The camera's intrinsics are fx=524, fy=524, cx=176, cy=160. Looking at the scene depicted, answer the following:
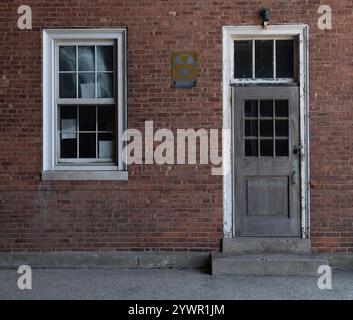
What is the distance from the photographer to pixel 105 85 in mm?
7895

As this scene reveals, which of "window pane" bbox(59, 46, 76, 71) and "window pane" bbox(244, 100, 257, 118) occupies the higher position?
"window pane" bbox(59, 46, 76, 71)

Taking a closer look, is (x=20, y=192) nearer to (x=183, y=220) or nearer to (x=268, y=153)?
(x=183, y=220)

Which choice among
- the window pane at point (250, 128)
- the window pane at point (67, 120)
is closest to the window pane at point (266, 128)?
the window pane at point (250, 128)

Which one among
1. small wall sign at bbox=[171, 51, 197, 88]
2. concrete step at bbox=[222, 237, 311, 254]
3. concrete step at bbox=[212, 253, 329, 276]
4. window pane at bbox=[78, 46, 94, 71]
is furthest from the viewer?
window pane at bbox=[78, 46, 94, 71]

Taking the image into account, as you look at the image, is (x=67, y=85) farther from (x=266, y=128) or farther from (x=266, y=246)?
(x=266, y=246)

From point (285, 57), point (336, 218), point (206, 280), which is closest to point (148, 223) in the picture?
point (206, 280)

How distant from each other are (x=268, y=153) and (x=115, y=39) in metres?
2.83

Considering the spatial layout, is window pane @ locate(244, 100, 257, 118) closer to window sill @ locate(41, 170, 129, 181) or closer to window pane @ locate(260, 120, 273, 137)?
window pane @ locate(260, 120, 273, 137)

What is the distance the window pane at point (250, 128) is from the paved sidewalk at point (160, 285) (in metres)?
2.11

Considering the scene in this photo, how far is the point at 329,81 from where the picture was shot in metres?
7.58

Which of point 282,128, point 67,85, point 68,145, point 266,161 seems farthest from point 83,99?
point 282,128

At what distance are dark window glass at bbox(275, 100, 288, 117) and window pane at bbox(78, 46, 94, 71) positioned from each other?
2830 mm

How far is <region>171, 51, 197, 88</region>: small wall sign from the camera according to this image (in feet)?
25.1

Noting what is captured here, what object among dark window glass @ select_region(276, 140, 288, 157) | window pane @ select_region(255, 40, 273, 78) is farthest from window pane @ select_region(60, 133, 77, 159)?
dark window glass @ select_region(276, 140, 288, 157)
